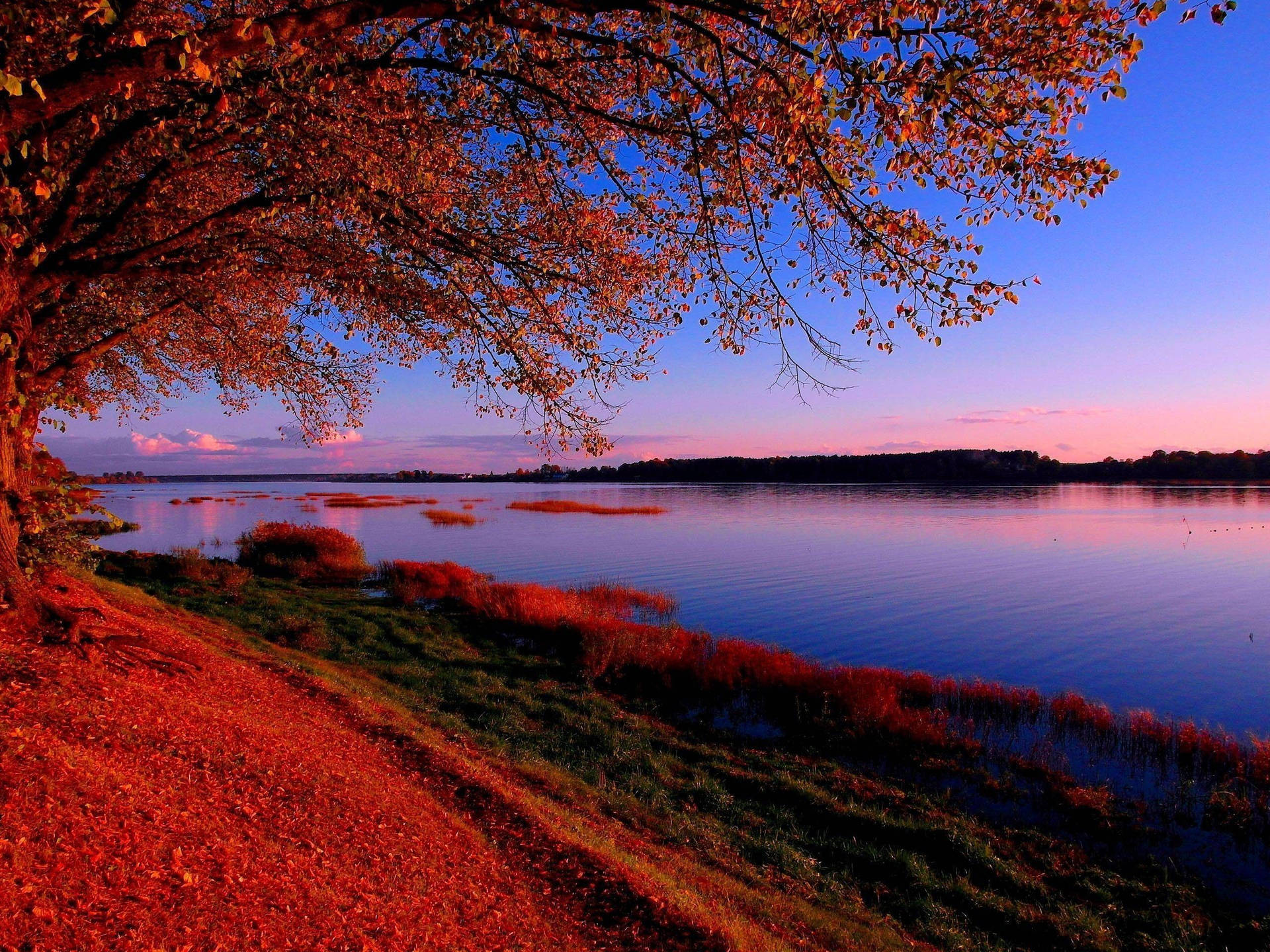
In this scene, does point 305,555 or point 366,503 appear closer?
point 305,555

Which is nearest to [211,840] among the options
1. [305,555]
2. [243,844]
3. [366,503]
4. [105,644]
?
[243,844]

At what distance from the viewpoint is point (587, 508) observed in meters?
82.8

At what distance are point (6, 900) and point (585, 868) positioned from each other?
4.01 m

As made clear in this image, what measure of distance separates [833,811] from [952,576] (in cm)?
2614

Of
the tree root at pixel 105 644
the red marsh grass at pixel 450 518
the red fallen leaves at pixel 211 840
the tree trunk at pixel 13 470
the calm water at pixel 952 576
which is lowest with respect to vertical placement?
the calm water at pixel 952 576

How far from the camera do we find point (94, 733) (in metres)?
5.76

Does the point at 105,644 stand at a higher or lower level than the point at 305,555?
higher

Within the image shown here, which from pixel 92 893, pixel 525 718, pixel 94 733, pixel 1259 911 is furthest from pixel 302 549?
pixel 1259 911

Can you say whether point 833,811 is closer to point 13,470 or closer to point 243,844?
point 243,844

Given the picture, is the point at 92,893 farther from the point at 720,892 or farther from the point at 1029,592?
the point at 1029,592

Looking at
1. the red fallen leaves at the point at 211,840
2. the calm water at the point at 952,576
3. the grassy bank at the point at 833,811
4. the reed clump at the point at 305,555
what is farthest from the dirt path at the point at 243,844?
the reed clump at the point at 305,555

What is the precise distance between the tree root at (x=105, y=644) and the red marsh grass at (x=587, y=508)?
210 feet

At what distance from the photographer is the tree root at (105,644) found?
25.4 feet

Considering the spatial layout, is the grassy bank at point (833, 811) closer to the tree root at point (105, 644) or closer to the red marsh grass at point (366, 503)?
the tree root at point (105, 644)
